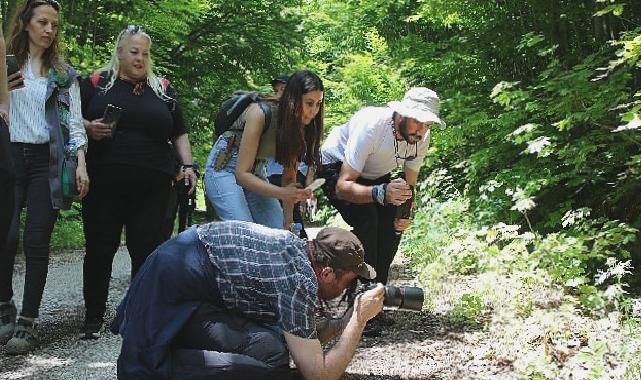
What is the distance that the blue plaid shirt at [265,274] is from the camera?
2.43 metres

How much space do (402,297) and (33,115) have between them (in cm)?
240

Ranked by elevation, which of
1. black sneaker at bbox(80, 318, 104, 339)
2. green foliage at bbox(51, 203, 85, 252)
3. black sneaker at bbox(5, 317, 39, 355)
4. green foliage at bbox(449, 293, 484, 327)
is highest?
black sneaker at bbox(5, 317, 39, 355)

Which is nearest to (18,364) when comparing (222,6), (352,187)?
(352,187)

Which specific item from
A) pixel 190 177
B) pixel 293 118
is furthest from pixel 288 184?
pixel 190 177

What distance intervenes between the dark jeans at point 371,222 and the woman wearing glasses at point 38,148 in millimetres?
1462

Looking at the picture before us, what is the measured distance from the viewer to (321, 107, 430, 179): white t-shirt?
4.03 metres

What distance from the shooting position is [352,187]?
4039 mm

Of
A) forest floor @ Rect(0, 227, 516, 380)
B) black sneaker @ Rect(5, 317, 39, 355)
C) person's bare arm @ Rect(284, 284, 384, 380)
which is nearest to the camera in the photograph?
person's bare arm @ Rect(284, 284, 384, 380)

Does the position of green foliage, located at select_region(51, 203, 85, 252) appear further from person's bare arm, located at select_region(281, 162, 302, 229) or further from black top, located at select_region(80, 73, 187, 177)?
person's bare arm, located at select_region(281, 162, 302, 229)

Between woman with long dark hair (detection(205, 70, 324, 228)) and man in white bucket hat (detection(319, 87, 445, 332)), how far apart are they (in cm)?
31

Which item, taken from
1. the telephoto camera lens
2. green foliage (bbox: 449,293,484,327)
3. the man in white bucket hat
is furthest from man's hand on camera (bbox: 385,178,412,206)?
the telephoto camera lens

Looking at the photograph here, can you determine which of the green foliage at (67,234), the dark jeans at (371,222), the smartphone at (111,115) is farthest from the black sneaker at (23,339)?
the green foliage at (67,234)

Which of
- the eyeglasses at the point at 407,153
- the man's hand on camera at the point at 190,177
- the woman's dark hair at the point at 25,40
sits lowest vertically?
the man's hand on camera at the point at 190,177

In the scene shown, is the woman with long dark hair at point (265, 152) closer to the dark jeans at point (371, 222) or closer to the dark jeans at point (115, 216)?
the dark jeans at point (371, 222)
